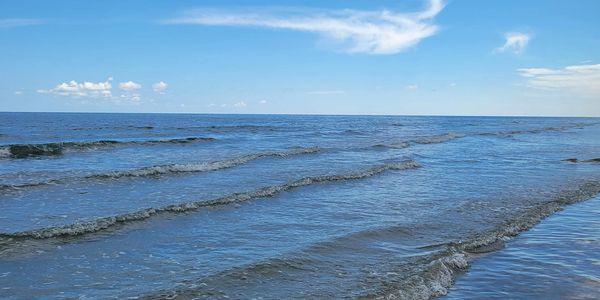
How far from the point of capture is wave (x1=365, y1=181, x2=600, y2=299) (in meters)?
6.83

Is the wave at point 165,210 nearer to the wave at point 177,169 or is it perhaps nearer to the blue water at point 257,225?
the blue water at point 257,225

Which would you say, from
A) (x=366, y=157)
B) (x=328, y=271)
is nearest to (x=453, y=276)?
(x=328, y=271)

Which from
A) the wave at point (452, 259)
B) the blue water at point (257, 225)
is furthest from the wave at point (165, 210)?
the wave at point (452, 259)

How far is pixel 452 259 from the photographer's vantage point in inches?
322

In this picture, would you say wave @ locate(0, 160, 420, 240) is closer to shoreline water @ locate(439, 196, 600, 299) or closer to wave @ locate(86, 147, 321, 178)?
wave @ locate(86, 147, 321, 178)

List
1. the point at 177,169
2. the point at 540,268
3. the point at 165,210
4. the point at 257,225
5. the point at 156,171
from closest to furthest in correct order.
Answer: the point at 540,268, the point at 257,225, the point at 165,210, the point at 156,171, the point at 177,169

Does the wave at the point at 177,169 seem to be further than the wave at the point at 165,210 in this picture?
Yes

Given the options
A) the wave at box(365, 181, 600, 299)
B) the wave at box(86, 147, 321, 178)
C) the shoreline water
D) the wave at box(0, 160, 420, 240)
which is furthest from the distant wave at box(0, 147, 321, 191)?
the shoreline water

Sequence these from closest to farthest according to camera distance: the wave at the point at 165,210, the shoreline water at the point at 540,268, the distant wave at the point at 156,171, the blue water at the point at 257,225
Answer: the shoreline water at the point at 540,268, the blue water at the point at 257,225, the wave at the point at 165,210, the distant wave at the point at 156,171

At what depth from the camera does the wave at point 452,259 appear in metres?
6.83

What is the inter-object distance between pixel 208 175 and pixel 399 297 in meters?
13.3

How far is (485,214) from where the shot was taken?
40.5ft

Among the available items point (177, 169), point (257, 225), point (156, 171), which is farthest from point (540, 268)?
point (177, 169)

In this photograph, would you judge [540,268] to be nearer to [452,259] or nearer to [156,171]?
[452,259]
